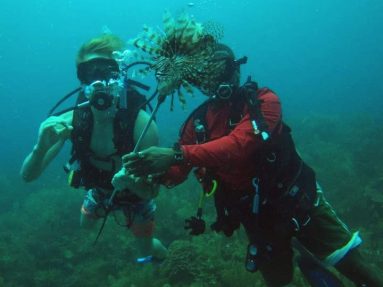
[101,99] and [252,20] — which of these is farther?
[252,20]

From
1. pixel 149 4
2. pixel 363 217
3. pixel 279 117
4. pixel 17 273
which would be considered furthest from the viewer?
pixel 149 4

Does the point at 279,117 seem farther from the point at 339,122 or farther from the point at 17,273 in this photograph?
A: the point at 339,122

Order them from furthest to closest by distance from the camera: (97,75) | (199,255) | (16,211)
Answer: (16,211) → (199,255) → (97,75)

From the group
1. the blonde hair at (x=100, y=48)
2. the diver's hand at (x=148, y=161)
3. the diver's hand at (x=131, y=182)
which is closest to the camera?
the diver's hand at (x=148, y=161)

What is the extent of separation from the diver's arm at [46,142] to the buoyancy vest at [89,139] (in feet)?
0.89

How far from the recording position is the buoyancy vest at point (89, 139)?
4.21 m

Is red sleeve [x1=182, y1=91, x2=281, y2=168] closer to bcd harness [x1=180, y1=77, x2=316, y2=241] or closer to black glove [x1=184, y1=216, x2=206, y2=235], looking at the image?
bcd harness [x1=180, y1=77, x2=316, y2=241]

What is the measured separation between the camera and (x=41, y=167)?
14.0 feet

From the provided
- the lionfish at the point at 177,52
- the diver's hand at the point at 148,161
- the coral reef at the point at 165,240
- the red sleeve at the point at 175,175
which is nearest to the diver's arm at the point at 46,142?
the red sleeve at the point at 175,175

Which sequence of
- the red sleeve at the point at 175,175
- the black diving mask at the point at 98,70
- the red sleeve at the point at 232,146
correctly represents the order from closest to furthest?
the red sleeve at the point at 232,146, the red sleeve at the point at 175,175, the black diving mask at the point at 98,70

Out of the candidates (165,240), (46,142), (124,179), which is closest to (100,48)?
(46,142)

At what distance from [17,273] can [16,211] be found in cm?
521

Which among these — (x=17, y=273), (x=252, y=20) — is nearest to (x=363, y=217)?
(x=17, y=273)

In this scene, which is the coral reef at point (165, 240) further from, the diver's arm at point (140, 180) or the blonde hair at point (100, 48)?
the blonde hair at point (100, 48)
